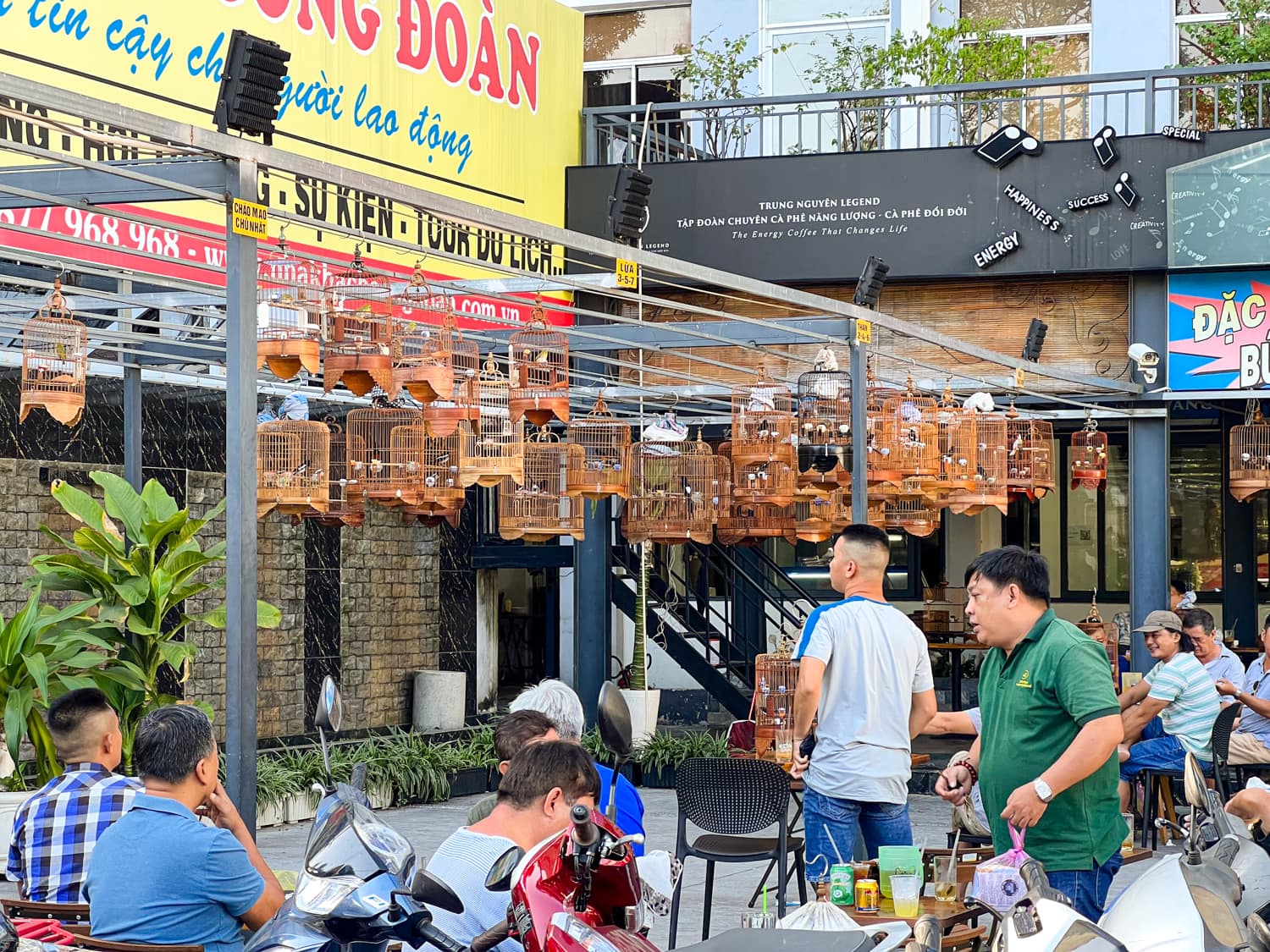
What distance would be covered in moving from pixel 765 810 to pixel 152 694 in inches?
121

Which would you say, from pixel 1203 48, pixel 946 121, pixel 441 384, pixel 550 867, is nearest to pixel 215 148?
pixel 441 384

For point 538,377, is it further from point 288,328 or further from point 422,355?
point 288,328

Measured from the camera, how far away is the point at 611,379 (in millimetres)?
11469

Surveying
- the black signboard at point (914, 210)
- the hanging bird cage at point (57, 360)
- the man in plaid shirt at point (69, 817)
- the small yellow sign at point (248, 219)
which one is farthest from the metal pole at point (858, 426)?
the black signboard at point (914, 210)

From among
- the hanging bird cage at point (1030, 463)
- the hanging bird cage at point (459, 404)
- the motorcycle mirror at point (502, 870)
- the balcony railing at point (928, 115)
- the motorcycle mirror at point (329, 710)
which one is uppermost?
the balcony railing at point (928, 115)

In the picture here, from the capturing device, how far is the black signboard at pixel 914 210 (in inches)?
501

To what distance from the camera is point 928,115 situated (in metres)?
14.8

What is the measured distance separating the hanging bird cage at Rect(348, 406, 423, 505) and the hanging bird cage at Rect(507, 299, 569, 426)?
123 centimetres

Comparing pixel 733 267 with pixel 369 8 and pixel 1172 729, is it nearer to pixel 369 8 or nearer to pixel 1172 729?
pixel 369 8

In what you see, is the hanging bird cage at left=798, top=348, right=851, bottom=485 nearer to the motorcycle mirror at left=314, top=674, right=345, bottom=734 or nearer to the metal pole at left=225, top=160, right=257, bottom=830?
the metal pole at left=225, top=160, right=257, bottom=830

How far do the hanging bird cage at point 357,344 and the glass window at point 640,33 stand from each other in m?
9.87

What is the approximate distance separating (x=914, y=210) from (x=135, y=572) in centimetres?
738

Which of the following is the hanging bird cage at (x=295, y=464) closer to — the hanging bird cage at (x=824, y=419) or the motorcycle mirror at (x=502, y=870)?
the hanging bird cage at (x=824, y=419)

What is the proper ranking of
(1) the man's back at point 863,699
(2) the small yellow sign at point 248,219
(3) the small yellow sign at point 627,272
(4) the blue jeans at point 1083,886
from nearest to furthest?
(4) the blue jeans at point 1083,886
(2) the small yellow sign at point 248,219
(1) the man's back at point 863,699
(3) the small yellow sign at point 627,272
